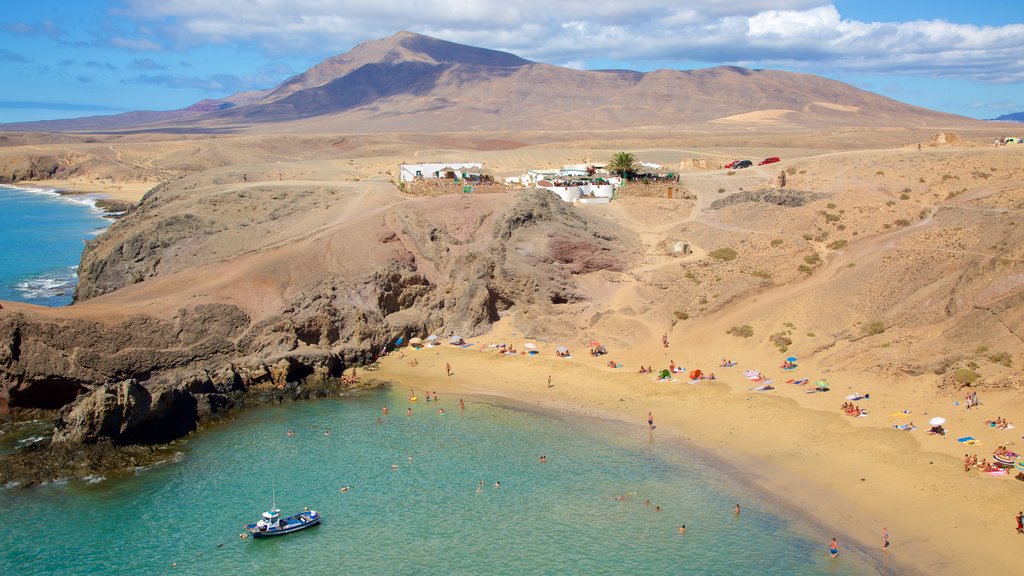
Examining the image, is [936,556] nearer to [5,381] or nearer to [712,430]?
[712,430]

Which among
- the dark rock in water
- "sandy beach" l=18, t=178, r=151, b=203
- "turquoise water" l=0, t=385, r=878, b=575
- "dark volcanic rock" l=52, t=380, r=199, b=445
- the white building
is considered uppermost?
the white building

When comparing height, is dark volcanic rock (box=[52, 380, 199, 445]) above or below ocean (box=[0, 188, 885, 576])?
above

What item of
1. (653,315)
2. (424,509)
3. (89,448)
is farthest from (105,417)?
(653,315)

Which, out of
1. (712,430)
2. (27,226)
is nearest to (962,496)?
(712,430)

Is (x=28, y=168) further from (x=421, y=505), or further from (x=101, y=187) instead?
(x=421, y=505)

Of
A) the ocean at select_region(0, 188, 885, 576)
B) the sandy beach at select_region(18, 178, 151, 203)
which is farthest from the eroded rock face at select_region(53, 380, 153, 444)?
the sandy beach at select_region(18, 178, 151, 203)

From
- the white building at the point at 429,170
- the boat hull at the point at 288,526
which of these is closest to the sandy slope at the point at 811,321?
the white building at the point at 429,170

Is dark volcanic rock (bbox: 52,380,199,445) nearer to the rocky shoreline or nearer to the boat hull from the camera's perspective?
the rocky shoreline
